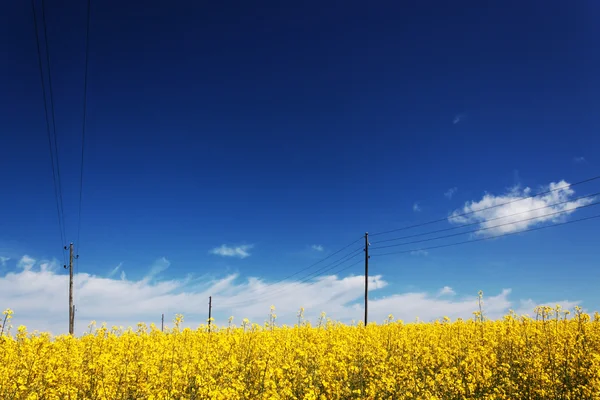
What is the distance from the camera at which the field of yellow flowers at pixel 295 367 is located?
24.5ft

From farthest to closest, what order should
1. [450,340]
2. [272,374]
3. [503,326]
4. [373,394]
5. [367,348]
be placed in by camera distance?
1. [503,326]
2. [450,340]
3. [367,348]
4. [272,374]
5. [373,394]

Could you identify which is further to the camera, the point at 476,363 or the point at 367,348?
the point at 367,348

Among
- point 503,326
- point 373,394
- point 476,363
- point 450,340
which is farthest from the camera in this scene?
point 503,326

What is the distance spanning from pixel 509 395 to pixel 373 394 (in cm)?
339

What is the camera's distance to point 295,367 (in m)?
8.06

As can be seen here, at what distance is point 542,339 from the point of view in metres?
12.0

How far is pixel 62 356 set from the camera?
31.5ft

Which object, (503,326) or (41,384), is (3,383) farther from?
(503,326)

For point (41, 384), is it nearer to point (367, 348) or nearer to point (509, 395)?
point (367, 348)

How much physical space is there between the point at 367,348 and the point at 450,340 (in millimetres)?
3392

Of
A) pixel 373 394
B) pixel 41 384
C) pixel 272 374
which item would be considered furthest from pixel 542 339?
pixel 41 384

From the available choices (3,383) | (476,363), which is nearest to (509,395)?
(476,363)

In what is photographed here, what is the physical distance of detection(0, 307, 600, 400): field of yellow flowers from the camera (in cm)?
748

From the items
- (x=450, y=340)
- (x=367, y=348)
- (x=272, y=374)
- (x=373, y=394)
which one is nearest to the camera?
(x=373, y=394)
